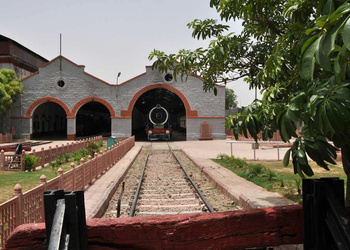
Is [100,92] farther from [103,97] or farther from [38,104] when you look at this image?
[38,104]

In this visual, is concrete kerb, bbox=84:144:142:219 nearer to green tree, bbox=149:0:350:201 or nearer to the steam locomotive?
green tree, bbox=149:0:350:201

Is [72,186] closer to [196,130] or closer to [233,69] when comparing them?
[233,69]

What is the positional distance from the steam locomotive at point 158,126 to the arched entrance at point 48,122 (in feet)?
38.7

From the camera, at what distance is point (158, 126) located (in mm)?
30391

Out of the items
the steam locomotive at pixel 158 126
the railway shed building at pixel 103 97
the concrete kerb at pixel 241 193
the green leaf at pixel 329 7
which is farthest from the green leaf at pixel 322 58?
the steam locomotive at pixel 158 126

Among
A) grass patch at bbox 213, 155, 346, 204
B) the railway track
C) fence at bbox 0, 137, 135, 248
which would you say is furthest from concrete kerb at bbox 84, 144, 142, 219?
grass patch at bbox 213, 155, 346, 204

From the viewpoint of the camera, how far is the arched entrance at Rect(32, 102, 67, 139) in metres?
31.9

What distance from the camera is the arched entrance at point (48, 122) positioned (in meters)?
31.9

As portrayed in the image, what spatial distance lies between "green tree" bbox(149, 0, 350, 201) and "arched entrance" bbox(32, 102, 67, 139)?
29.7 m

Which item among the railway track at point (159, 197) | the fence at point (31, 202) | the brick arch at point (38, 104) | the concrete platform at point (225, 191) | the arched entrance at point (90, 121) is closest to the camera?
the fence at point (31, 202)

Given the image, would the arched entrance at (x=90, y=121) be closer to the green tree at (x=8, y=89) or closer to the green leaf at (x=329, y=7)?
the green tree at (x=8, y=89)

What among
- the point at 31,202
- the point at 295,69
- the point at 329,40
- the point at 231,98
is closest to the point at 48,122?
the point at 31,202

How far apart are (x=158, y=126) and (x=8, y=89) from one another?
1550 cm

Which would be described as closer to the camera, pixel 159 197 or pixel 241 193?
pixel 241 193
